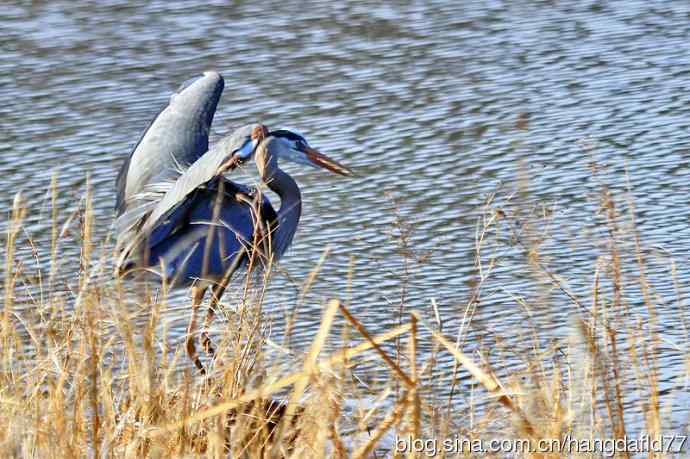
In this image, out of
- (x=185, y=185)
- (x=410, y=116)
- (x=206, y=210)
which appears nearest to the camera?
(x=185, y=185)

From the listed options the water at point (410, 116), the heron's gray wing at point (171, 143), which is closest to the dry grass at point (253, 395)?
the water at point (410, 116)

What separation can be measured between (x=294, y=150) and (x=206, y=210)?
503 mm

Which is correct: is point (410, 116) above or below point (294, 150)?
below

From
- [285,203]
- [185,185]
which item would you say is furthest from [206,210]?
[285,203]

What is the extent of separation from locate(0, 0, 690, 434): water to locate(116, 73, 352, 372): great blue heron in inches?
9.2

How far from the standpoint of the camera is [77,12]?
10.3 meters

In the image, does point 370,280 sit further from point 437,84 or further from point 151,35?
point 151,35

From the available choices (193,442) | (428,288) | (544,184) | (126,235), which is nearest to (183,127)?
(126,235)

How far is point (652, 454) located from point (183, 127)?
305 centimetres

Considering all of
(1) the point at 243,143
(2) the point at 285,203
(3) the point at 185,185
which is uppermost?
(1) the point at 243,143

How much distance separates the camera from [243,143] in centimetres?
463

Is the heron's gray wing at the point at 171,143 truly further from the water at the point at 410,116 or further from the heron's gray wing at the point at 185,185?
the water at the point at 410,116

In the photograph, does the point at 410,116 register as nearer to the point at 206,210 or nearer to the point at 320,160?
the point at 320,160

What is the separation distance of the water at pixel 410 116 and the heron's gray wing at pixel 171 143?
20.0 inches
